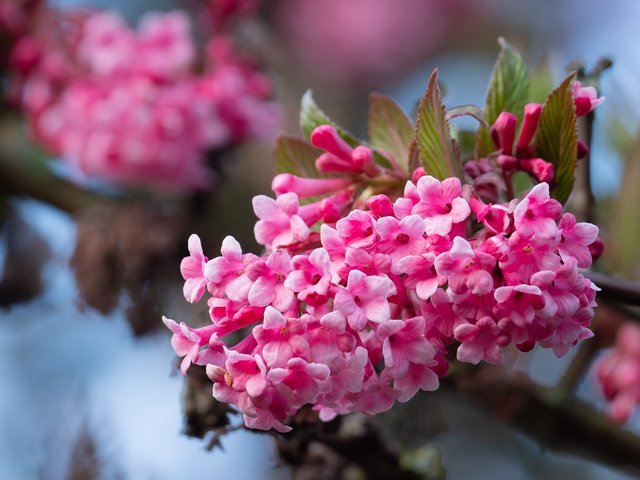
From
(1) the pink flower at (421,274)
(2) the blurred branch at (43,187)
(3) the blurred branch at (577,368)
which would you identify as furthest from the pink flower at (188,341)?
(2) the blurred branch at (43,187)

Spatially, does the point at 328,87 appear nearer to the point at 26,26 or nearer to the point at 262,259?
the point at 26,26

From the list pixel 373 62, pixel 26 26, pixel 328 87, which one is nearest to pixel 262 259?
pixel 26 26

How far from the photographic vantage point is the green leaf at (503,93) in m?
1.12

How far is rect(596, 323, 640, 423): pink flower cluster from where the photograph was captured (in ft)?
6.69

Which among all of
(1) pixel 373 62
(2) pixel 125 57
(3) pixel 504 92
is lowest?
(1) pixel 373 62

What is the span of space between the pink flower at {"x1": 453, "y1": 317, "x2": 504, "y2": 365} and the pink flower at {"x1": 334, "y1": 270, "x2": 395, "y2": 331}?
0.27 feet

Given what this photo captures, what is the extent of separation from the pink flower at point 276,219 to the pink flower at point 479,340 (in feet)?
0.70

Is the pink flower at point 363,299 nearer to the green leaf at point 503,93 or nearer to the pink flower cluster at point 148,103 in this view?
the green leaf at point 503,93

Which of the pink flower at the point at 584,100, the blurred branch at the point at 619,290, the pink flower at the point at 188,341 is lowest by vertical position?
the pink flower at the point at 188,341

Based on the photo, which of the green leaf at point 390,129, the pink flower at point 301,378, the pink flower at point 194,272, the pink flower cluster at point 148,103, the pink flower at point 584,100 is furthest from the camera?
the pink flower cluster at point 148,103

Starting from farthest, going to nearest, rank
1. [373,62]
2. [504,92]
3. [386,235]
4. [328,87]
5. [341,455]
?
[373,62]
[328,87]
[341,455]
[504,92]
[386,235]

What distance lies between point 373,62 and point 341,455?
4.30 metres

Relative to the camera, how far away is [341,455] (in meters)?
1.50

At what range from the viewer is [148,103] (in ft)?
7.78
